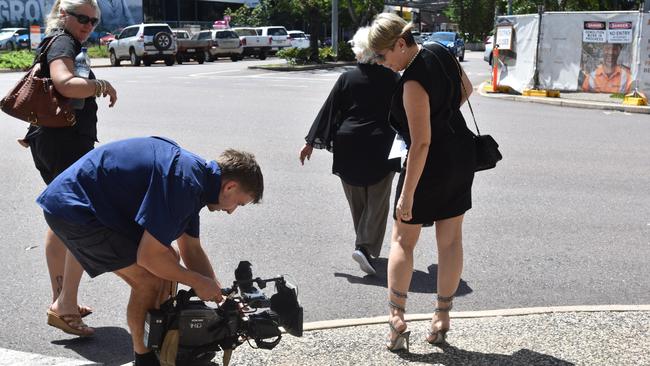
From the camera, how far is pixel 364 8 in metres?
39.3

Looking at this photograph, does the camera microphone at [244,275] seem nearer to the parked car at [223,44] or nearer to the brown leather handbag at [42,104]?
the brown leather handbag at [42,104]

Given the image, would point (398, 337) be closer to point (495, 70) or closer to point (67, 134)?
point (67, 134)

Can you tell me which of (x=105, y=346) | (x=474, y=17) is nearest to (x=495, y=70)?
(x=105, y=346)

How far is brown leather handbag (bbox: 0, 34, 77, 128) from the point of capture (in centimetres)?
423

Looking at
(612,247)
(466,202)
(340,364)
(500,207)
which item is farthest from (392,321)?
(500,207)

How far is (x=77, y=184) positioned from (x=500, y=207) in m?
5.14

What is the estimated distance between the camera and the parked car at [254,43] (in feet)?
142

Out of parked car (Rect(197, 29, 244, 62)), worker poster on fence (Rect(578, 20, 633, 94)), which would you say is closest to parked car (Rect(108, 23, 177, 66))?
parked car (Rect(197, 29, 244, 62))

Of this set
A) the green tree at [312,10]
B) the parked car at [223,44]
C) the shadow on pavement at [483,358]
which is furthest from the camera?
the parked car at [223,44]

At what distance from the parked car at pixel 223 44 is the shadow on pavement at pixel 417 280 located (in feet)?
113

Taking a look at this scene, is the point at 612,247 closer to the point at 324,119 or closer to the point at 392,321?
the point at 324,119

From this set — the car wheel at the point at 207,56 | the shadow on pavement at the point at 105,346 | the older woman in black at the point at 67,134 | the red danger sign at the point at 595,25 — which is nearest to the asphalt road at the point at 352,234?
the shadow on pavement at the point at 105,346

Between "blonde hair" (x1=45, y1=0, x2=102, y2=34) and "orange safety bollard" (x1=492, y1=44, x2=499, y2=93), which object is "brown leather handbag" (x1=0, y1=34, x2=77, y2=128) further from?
"orange safety bollard" (x1=492, y1=44, x2=499, y2=93)

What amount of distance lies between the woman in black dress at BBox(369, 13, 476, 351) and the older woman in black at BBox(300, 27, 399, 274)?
129 centimetres
